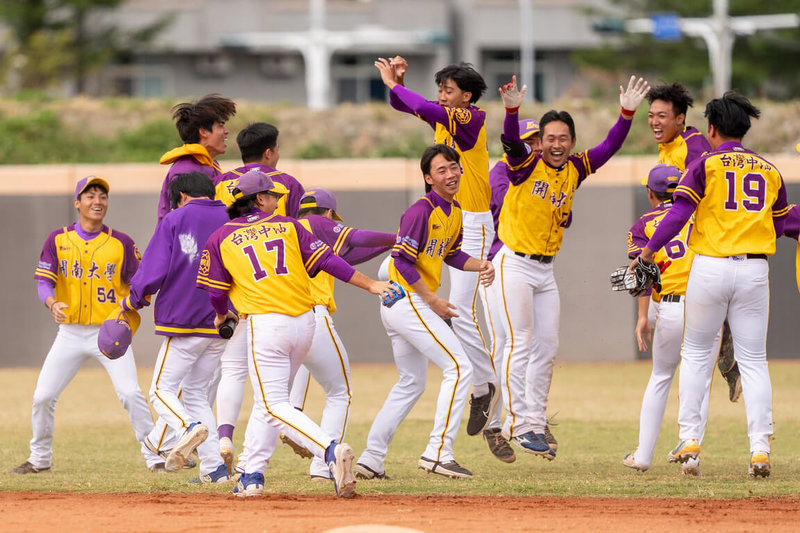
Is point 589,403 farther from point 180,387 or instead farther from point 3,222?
point 3,222

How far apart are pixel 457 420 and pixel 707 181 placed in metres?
2.15

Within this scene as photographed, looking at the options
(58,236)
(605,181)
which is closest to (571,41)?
(605,181)

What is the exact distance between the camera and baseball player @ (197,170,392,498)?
22.1 feet

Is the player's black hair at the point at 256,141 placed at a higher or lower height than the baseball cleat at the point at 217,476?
higher

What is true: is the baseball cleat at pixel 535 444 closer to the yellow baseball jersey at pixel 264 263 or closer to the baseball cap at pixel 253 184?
the yellow baseball jersey at pixel 264 263

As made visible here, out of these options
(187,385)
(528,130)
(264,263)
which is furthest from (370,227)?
(264,263)

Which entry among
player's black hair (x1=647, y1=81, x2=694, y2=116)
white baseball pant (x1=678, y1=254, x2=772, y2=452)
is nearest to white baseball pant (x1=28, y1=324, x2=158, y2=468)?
white baseball pant (x1=678, y1=254, x2=772, y2=452)

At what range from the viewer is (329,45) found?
138 ft

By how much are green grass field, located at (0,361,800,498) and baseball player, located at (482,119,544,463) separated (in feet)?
0.62

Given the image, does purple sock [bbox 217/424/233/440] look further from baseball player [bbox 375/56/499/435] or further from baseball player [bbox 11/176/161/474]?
baseball player [bbox 375/56/499/435]

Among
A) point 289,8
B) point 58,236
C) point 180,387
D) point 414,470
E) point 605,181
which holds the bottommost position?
point 414,470

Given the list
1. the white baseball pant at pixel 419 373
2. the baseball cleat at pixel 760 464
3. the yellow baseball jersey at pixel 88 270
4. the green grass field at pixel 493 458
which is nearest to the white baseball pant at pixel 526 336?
the green grass field at pixel 493 458

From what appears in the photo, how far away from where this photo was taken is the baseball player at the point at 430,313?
24.6 ft

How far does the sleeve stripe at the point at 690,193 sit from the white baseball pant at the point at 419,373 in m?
1.68
